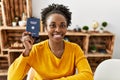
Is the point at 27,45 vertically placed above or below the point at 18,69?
above

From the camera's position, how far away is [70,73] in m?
1.09

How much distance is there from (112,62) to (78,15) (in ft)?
4.05

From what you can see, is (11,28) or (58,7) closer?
(58,7)

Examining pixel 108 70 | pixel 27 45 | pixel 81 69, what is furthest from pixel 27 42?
pixel 108 70

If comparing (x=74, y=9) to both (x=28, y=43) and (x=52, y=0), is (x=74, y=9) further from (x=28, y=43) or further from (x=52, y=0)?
(x=28, y=43)

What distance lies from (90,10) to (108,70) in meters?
1.28

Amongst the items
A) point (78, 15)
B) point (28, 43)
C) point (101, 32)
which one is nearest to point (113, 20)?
point (101, 32)

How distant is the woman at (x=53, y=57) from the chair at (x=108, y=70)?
0.14 metres

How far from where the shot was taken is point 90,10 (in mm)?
2275

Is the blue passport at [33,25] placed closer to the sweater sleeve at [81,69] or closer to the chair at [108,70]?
the sweater sleeve at [81,69]

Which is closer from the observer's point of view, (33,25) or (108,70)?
(33,25)

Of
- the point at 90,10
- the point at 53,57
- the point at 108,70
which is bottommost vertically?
the point at 108,70

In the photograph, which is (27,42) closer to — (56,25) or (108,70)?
(56,25)

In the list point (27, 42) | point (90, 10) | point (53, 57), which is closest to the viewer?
point (27, 42)
